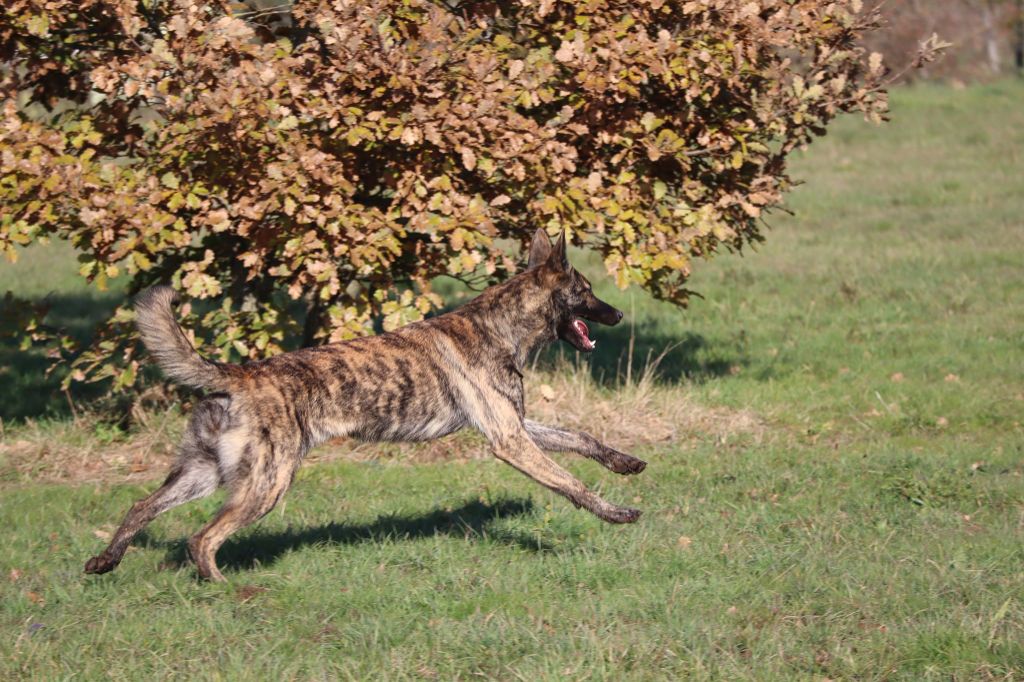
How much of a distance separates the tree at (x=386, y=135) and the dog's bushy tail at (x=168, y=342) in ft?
7.15

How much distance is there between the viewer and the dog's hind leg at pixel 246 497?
621 cm

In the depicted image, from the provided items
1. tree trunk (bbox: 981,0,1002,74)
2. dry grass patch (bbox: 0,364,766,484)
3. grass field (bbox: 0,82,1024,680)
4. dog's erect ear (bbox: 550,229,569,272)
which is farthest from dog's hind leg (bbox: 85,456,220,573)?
tree trunk (bbox: 981,0,1002,74)

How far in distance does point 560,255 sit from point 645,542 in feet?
5.73

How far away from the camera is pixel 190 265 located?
8.84 meters

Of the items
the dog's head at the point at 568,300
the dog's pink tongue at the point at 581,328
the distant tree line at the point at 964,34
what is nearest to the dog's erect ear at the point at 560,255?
the dog's head at the point at 568,300

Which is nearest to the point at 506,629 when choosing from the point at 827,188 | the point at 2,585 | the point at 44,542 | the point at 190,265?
the point at 2,585

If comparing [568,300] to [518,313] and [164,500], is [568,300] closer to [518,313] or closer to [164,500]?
[518,313]

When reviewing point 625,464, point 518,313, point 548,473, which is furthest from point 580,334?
point 548,473

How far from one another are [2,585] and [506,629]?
2772mm

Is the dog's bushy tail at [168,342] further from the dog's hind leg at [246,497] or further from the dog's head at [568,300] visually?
the dog's head at [568,300]

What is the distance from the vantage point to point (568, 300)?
7387mm

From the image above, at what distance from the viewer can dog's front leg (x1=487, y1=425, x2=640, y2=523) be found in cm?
671

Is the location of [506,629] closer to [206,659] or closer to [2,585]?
[206,659]

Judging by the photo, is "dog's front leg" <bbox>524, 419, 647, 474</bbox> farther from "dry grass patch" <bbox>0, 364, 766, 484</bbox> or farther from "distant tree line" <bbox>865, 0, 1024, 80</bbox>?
"distant tree line" <bbox>865, 0, 1024, 80</bbox>
